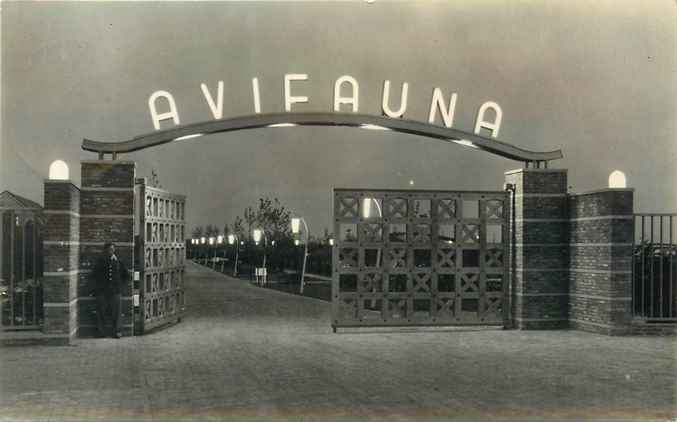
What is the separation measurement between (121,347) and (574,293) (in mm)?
9746

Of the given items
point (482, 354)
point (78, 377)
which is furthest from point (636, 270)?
point (78, 377)

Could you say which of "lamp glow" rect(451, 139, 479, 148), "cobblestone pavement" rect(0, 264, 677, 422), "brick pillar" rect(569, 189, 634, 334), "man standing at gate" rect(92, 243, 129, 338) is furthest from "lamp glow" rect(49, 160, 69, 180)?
"brick pillar" rect(569, 189, 634, 334)

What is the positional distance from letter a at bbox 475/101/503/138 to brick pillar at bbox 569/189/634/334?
7.86 feet

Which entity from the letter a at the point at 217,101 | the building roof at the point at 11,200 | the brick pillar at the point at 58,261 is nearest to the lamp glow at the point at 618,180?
the letter a at the point at 217,101

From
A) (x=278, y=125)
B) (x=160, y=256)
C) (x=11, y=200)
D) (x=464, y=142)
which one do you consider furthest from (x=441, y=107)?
(x=11, y=200)

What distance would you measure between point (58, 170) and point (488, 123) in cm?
905

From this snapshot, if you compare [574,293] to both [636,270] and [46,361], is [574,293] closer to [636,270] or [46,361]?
[636,270]

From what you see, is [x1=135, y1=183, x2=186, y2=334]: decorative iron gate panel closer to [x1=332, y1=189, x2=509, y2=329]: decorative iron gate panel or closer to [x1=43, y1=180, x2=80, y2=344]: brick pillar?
[x1=43, y1=180, x2=80, y2=344]: brick pillar

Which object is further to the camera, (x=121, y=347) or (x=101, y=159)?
(x=101, y=159)

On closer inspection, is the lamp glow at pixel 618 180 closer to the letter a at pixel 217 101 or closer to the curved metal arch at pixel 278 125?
the curved metal arch at pixel 278 125

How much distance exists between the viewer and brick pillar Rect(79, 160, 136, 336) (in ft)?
49.8

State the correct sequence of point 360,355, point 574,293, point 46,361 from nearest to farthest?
point 46,361 → point 360,355 → point 574,293

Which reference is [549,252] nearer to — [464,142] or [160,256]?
[464,142]

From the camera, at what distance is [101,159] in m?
15.5
